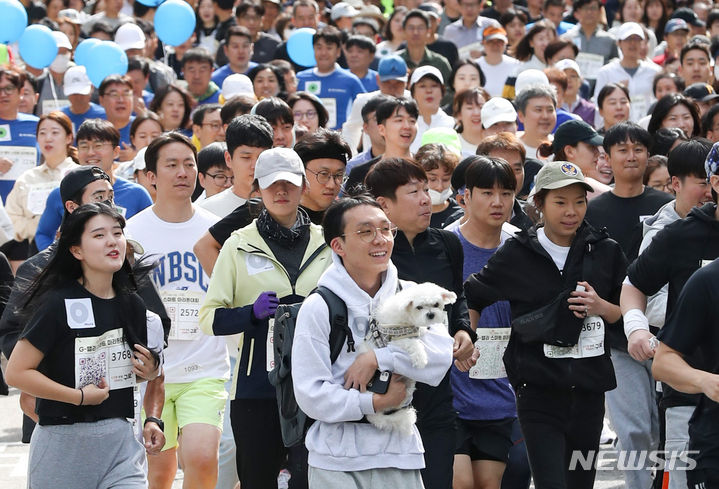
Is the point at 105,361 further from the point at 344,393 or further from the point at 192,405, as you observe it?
the point at 192,405

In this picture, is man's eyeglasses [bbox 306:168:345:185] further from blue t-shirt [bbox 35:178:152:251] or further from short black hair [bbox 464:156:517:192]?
blue t-shirt [bbox 35:178:152:251]

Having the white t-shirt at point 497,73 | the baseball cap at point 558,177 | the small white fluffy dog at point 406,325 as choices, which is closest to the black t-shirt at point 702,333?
the small white fluffy dog at point 406,325

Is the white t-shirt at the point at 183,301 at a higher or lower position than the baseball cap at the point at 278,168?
lower

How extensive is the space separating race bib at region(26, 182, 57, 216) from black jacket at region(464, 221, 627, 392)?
5.25 metres

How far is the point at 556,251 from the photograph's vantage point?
6488mm

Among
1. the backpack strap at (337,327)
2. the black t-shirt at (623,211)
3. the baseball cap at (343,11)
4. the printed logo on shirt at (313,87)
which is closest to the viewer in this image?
the backpack strap at (337,327)

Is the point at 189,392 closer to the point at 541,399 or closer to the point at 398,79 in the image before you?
the point at 541,399

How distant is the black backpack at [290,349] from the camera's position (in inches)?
202

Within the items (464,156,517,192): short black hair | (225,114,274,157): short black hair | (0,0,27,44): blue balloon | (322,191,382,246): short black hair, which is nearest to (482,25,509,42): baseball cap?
(0,0,27,44): blue balloon

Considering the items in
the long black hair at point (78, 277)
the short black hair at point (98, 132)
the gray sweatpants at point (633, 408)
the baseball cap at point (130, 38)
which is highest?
the baseball cap at point (130, 38)

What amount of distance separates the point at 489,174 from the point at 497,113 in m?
3.54

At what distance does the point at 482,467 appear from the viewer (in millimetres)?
6695

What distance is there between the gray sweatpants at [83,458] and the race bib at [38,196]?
5.30 m

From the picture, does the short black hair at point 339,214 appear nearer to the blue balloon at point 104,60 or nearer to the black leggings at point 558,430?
the black leggings at point 558,430
